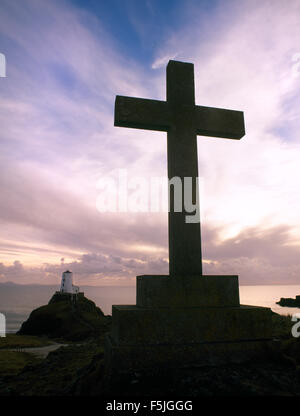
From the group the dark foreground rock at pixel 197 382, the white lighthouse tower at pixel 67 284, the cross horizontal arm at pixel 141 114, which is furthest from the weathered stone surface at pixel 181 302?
the white lighthouse tower at pixel 67 284

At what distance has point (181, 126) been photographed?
530 centimetres

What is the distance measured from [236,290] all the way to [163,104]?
131 inches

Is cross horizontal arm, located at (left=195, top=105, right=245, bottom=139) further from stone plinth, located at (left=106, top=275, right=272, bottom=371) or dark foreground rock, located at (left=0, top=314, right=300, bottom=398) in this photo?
dark foreground rock, located at (left=0, top=314, right=300, bottom=398)

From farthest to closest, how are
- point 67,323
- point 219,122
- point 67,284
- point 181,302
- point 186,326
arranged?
point 67,284 < point 67,323 < point 219,122 < point 181,302 < point 186,326

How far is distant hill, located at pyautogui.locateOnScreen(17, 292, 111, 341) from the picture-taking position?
22228mm

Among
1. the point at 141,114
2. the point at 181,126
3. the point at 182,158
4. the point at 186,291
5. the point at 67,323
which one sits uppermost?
the point at 141,114

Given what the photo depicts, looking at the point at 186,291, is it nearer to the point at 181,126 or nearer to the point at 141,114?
the point at 181,126

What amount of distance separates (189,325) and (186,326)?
45 mm

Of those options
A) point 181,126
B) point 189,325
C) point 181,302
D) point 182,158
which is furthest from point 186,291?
point 181,126

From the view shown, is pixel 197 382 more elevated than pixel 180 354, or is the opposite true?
pixel 180 354

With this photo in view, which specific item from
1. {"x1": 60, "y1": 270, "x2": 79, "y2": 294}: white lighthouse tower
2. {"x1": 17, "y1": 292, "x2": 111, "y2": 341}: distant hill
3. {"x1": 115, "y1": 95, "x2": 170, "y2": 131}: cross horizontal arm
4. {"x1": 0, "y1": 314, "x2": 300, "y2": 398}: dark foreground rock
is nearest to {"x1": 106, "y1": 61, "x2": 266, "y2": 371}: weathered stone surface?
{"x1": 115, "y1": 95, "x2": 170, "y2": 131}: cross horizontal arm

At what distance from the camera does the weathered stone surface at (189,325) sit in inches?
153
